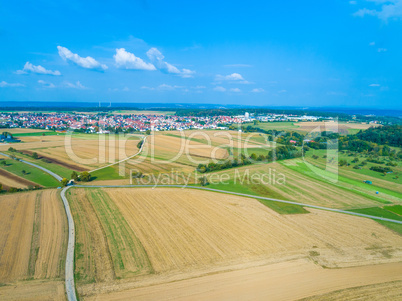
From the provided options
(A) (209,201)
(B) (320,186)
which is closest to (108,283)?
(A) (209,201)

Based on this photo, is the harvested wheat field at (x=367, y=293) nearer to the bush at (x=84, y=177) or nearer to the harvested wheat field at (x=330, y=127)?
the bush at (x=84, y=177)

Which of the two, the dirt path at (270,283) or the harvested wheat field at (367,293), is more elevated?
the dirt path at (270,283)

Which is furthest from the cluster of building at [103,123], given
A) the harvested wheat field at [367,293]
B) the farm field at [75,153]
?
the harvested wheat field at [367,293]

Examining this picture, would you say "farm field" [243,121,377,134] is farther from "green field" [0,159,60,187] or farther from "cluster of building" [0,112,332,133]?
"green field" [0,159,60,187]

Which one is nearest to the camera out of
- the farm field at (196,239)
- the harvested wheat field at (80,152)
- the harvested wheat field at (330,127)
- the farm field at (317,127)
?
the farm field at (196,239)

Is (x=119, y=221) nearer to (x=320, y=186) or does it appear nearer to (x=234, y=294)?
(x=234, y=294)

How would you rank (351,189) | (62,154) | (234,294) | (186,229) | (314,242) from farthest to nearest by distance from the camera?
(62,154), (351,189), (186,229), (314,242), (234,294)

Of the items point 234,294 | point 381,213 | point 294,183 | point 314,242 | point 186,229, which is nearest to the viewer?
point 234,294

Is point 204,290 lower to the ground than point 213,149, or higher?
lower
